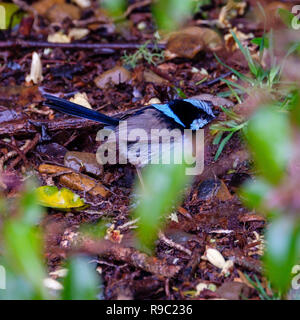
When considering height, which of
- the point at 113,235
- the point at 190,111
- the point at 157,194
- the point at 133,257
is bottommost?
the point at 133,257

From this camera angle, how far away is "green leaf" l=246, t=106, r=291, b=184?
0.84m

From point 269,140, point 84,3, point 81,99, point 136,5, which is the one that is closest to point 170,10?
point 269,140

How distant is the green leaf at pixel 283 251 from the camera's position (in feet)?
2.85

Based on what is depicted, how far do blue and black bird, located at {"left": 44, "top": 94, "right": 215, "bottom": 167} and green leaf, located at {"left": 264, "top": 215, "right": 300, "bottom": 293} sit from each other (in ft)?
7.54

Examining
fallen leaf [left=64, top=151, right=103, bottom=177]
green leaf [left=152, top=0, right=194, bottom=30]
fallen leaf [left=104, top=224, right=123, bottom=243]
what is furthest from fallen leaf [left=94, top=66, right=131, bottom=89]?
green leaf [left=152, top=0, right=194, bottom=30]

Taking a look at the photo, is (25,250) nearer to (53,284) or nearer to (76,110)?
(53,284)

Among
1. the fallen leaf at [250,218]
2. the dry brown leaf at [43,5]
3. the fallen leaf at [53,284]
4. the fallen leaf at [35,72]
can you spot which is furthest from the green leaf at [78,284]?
the dry brown leaf at [43,5]

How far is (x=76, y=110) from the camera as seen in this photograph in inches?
125

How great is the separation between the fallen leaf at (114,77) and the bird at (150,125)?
0.76 metres

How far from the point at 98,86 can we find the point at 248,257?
2.28 meters

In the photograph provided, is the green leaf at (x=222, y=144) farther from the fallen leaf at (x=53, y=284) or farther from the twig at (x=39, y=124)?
the fallen leaf at (x=53, y=284)

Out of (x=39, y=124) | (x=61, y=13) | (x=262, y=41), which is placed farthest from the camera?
(x=61, y=13)

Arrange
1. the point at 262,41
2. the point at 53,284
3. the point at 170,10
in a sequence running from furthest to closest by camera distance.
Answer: the point at 262,41 → the point at 53,284 → the point at 170,10

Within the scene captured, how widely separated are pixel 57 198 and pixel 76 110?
671 millimetres
